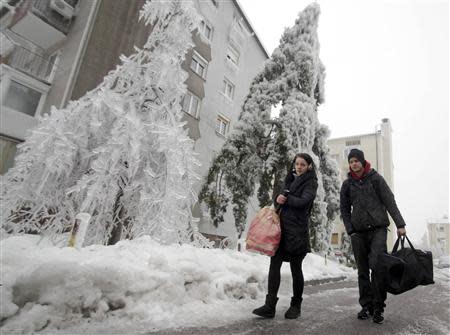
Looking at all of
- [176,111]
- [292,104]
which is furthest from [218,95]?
[176,111]

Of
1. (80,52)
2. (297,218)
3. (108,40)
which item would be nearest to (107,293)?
(297,218)

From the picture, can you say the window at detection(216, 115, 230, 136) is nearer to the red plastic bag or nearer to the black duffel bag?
the red plastic bag

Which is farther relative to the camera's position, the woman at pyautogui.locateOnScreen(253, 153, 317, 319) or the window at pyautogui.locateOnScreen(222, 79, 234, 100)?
the window at pyautogui.locateOnScreen(222, 79, 234, 100)

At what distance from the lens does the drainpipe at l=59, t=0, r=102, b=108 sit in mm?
11539

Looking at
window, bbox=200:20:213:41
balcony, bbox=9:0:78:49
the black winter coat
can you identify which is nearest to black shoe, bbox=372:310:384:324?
the black winter coat

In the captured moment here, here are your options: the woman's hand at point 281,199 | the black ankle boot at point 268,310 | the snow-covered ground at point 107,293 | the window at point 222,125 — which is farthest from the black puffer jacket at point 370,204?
the window at point 222,125

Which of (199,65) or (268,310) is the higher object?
(199,65)

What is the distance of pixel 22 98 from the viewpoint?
11.7m

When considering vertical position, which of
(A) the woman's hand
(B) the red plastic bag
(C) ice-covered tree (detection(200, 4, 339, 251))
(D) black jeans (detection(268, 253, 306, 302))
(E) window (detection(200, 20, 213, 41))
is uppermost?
(E) window (detection(200, 20, 213, 41))

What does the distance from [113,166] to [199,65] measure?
532 inches

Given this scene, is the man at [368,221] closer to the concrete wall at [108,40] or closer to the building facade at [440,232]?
the concrete wall at [108,40]

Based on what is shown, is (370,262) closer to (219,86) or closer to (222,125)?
(222,125)

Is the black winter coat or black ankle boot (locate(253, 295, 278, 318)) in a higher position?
the black winter coat

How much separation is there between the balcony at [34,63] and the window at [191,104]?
20.1 feet
